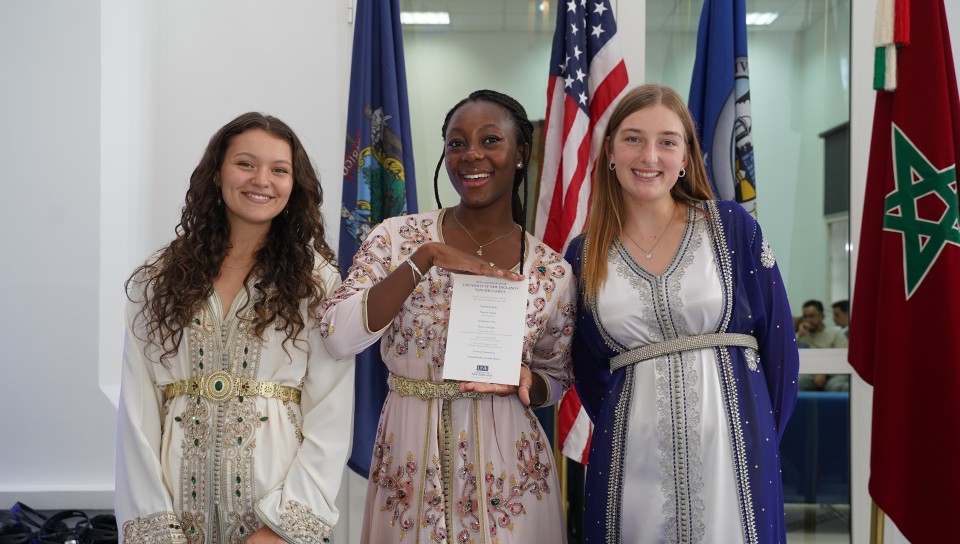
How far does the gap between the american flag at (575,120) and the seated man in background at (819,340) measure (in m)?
1.22

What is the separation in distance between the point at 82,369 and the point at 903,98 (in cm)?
372

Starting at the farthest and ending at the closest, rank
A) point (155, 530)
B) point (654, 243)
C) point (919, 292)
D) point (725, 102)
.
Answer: point (725, 102), point (919, 292), point (654, 243), point (155, 530)

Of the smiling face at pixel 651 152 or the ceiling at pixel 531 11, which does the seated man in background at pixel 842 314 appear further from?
the smiling face at pixel 651 152

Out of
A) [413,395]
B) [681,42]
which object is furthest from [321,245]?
[681,42]

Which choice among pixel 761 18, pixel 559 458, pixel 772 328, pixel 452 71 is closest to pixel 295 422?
pixel 772 328

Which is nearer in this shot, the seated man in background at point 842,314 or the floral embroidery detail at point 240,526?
the floral embroidery detail at point 240,526

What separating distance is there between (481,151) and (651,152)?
430 millimetres

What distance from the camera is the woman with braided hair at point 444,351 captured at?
1.91m

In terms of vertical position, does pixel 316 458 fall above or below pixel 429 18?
below

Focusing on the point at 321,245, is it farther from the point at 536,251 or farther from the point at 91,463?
the point at 91,463

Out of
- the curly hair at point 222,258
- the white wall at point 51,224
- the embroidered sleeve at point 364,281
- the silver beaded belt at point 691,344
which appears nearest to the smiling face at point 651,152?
the silver beaded belt at point 691,344

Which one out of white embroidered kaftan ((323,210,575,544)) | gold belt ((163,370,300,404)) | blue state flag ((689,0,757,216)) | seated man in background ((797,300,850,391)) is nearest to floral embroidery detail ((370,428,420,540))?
white embroidered kaftan ((323,210,575,544))

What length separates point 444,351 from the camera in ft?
6.52

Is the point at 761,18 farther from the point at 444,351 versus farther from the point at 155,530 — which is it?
the point at 155,530
